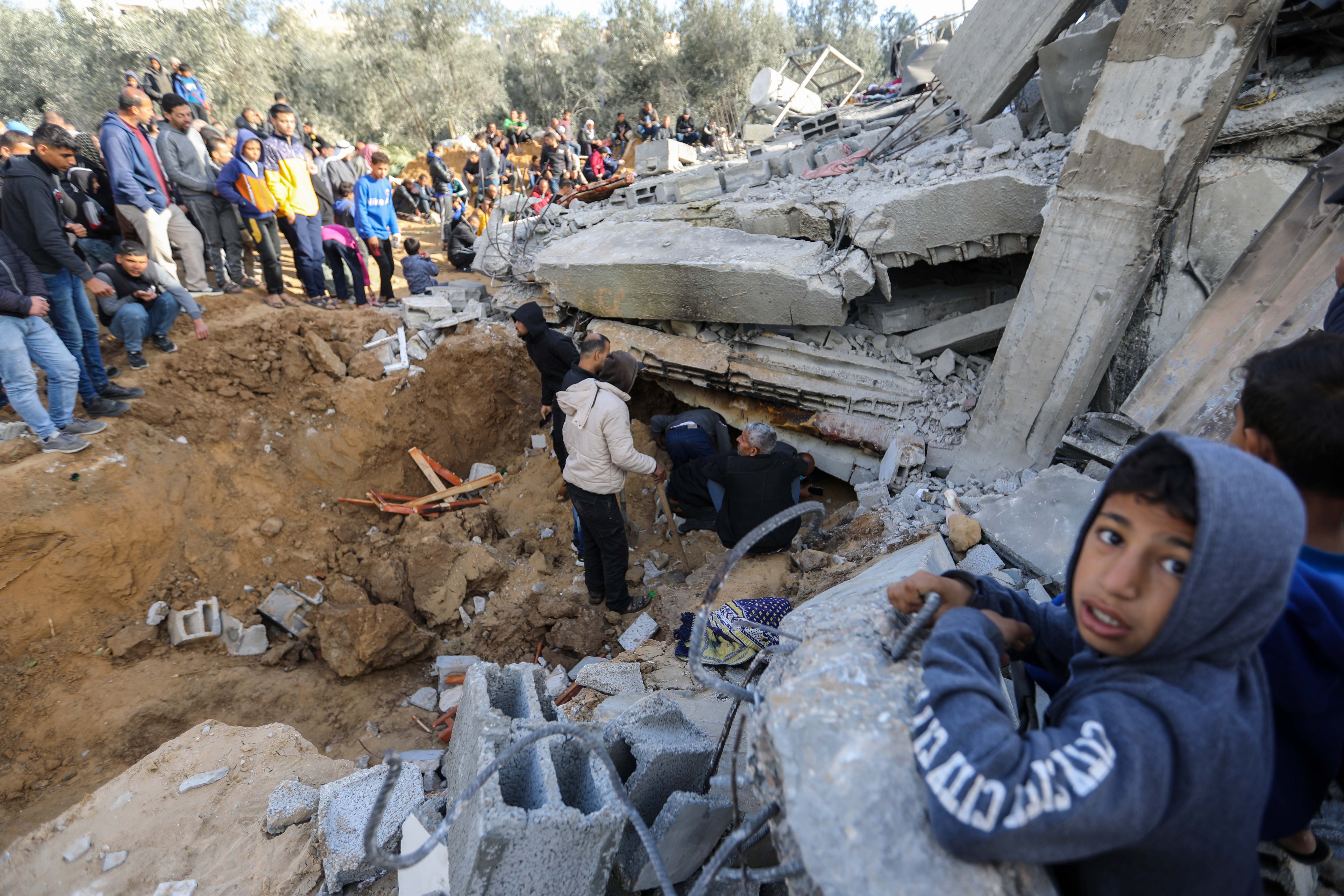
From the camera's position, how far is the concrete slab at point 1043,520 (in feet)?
10.5

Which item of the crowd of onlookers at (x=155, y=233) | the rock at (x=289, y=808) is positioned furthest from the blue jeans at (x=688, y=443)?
the crowd of onlookers at (x=155, y=233)

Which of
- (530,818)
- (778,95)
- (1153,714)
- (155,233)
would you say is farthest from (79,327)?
(778,95)

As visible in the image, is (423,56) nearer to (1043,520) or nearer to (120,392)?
(120,392)

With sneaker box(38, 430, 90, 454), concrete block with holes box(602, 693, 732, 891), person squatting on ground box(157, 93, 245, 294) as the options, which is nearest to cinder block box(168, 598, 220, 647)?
sneaker box(38, 430, 90, 454)

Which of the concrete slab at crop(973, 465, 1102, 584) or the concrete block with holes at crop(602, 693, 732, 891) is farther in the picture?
the concrete slab at crop(973, 465, 1102, 584)

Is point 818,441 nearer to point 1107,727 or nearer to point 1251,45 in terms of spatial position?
point 1251,45

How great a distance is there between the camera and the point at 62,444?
4.84 metres

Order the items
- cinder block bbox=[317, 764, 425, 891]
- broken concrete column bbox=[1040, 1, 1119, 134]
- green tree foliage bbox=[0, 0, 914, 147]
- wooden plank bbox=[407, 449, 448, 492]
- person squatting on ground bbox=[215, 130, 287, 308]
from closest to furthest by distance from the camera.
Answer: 1. cinder block bbox=[317, 764, 425, 891]
2. broken concrete column bbox=[1040, 1, 1119, 134]
3. person squatting on ground bbox=[215, 130, 287, 308]
4. wooden plank bbox=[407, 449, 448, 492]
5. green tree foliage bbox=[0, 0, 914, 147]

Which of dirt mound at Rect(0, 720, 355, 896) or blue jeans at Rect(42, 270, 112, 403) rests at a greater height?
blue jeans at Rect(42, 270, 112, 403)

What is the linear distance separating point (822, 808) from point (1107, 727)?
0.50 meters

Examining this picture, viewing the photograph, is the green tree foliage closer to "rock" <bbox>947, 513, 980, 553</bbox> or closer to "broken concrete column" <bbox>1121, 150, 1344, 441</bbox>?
"rock" <bbox>947, 513, 980, 553</bbox>

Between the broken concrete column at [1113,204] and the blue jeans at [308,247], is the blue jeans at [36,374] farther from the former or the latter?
the broken concrete column at [1113,204]

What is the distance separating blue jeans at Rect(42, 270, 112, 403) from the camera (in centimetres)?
474

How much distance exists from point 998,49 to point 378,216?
21.4ft
